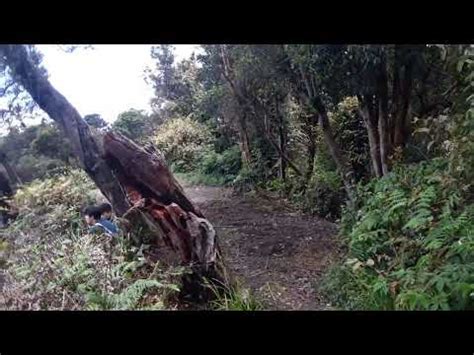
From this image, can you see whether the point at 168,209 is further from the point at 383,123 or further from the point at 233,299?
the point at 383,123

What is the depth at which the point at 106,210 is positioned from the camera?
2.76 metres

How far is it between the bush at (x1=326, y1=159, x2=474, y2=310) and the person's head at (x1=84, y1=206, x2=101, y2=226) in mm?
1437

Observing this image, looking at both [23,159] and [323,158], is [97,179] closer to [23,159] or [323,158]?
[23,159]

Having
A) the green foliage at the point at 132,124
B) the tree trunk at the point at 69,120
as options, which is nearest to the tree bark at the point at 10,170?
the tree trunk at the point at 69,120

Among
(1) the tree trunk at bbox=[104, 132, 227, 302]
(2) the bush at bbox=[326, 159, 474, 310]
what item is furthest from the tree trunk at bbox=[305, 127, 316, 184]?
(1) the tree trunk at bbox=[104, 132, 227, 302]

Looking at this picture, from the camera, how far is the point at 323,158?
3080mm

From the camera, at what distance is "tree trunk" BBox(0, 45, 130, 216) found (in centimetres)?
239

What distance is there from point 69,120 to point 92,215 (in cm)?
60

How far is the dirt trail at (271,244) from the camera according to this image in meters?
2.50

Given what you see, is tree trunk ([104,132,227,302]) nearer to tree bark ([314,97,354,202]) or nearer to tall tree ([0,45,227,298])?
tall tree ([0,45,227,298])

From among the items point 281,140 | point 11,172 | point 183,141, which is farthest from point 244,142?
point 11,172

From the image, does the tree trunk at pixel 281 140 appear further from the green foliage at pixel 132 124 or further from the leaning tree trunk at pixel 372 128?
the green foliage at pixel 132 124
